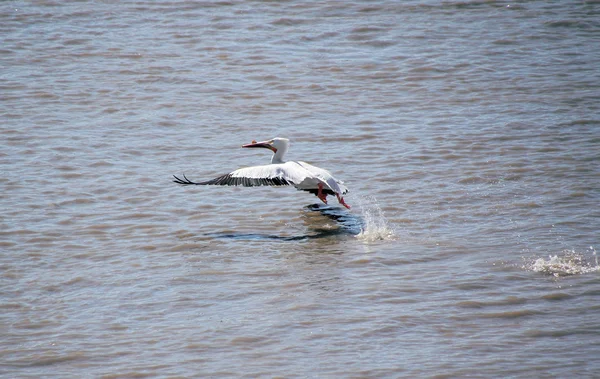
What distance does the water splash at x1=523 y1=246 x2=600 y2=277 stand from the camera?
704cm

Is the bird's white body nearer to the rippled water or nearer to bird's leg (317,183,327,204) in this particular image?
bird's leg (317,183,327,204)

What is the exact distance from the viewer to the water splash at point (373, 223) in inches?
324

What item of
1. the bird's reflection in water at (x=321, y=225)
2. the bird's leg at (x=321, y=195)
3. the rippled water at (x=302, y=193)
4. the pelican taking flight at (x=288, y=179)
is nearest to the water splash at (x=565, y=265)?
the rippled water at (x=302, y=193)

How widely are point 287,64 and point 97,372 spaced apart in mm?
9274

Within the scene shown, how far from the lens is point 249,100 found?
42.6ft

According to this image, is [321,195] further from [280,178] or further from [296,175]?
[280,178]

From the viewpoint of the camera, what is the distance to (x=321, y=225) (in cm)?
890

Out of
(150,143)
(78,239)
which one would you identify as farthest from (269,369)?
(150,143)

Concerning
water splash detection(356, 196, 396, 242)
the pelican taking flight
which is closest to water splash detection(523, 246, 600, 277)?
water splash detection(356, 196, 396, 242)

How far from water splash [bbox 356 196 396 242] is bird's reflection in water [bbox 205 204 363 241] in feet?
0.35

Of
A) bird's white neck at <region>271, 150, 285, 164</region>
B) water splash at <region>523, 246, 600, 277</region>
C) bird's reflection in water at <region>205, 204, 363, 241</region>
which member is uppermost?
bird's white neck at <region>271, 150, 285, 164</region>

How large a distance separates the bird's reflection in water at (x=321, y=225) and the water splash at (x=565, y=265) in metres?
1.95

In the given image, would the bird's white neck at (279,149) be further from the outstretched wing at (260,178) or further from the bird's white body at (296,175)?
the outstretched wing at (260,178)

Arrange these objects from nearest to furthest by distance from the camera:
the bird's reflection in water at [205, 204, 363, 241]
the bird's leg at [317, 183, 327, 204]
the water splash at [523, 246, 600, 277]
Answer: the water splash at [523, 246, 600, 277] → the bird's reflection in water at [205, 204, 363, 241] → the bird's leg at [317, 183, 327, 204]
